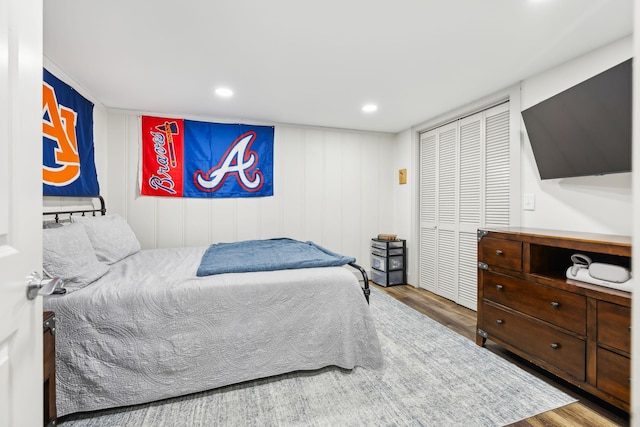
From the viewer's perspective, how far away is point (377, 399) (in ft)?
5.78

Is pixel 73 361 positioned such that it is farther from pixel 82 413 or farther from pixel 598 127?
pixel 598 127

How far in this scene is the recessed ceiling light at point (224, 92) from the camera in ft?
9.26

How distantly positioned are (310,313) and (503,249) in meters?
1.57

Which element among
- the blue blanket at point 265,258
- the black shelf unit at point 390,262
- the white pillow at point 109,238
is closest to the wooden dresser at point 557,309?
the blue blanket at point 265,258

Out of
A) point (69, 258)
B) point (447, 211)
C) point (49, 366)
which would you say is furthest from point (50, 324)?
point (447, 211)

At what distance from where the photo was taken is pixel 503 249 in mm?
2256

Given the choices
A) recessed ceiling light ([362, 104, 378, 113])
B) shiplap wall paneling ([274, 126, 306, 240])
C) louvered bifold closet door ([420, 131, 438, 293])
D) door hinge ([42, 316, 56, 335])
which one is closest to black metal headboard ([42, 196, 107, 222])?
door hinge ([42, 316, 56, 335])

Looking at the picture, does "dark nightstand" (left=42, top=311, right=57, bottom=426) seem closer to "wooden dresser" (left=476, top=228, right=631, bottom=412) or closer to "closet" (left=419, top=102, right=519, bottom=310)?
"wooden dresser" (left=476, top=228, right=631, bottom=412)

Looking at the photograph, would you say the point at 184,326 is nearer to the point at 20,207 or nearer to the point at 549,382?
the point at 20,207

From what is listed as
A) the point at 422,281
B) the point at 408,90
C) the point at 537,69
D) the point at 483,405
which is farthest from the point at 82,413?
the point at 537,69

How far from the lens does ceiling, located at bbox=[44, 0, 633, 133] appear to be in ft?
5.59

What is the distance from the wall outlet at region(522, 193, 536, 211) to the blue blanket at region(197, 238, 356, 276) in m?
1.69

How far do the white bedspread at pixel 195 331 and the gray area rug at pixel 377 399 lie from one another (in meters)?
0.08

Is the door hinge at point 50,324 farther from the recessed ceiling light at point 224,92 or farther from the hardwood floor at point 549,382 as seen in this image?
the hardwood floor at point 549,382
